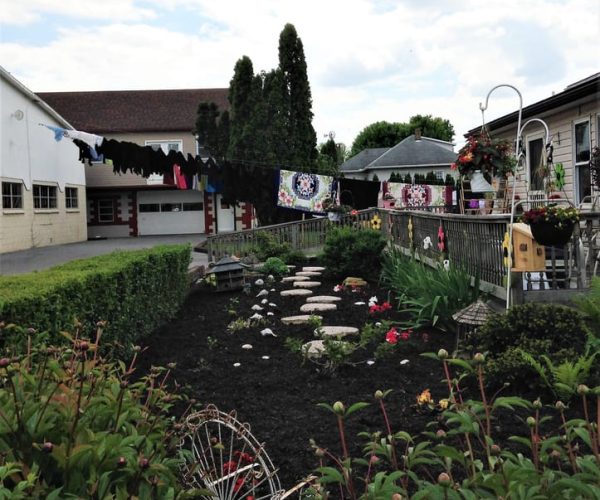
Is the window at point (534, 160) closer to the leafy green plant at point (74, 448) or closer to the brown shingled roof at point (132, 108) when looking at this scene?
the leafy green plant at point (74, 448)

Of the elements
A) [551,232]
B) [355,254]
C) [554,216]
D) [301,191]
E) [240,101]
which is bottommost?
[355,254]

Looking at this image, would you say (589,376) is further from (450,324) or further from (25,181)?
(25,181)

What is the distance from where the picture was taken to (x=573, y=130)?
10289 millimetres

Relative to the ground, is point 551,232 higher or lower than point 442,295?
higher

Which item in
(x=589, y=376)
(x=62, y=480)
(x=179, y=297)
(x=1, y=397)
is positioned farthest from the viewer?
(x=179, y=297)

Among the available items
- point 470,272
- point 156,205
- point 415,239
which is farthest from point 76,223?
point 470,272

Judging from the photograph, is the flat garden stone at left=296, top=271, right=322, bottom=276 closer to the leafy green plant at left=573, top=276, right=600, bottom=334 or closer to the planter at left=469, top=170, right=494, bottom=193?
the planter at left=469, top=170, right=494, bottom=193

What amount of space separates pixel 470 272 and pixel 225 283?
4.19 meters

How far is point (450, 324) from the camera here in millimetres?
5602

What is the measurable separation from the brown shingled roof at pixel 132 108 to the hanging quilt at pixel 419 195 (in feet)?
44.0

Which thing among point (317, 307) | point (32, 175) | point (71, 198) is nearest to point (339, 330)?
point (317, 307)

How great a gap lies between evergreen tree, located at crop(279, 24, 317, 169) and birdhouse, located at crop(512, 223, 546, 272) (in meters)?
16.0

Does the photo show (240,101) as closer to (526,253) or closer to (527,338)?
(526,253)

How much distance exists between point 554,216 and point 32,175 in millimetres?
19256
